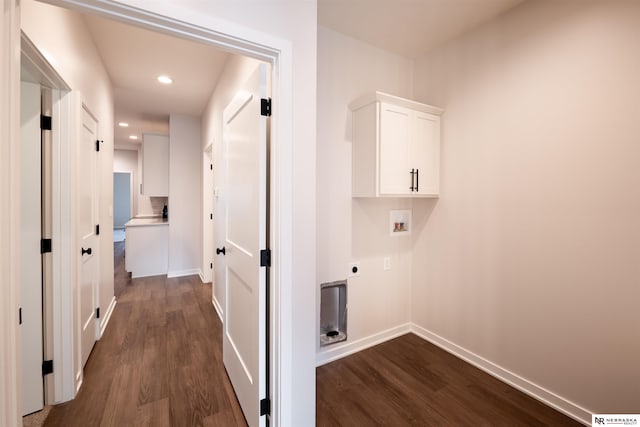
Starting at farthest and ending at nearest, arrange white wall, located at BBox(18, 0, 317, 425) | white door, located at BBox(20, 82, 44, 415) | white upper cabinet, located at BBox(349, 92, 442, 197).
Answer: white upper cabinet, located at BBox(349, 92, 442, 197) < white door, located at BBox(20, 82, 44, 415) < white wall, located at BBox(18, 0, 317, 425)

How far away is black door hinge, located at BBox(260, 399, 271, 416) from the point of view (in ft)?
4.87

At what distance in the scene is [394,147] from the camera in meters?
2.29

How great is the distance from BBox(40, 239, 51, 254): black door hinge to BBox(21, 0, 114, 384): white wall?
102cm

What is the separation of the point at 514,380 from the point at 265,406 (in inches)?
71.5

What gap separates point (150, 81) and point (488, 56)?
351cm

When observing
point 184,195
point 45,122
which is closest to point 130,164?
point 184,195

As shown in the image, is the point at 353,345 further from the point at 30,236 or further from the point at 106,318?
the point at 106,318

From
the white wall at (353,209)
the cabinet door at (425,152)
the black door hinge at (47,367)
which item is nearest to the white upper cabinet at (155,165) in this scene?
the black door hinge at (47,367)

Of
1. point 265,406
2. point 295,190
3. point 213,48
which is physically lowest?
point 265,406

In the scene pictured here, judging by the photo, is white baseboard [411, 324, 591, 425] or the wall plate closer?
white baseboard [411, 324, 591, 425]

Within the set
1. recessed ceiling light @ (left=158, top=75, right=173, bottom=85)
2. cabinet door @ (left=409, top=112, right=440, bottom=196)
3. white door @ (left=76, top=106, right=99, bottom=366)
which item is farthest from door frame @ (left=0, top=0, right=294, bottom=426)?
recessed ceiling light @ (left=158, top=75, right=173, bottom=85)

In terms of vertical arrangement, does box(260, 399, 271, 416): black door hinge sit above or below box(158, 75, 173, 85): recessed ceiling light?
below

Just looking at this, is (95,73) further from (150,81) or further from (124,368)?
(124,368)

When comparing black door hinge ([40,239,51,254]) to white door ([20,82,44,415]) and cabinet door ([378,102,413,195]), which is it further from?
cabinet door ([378,102,413,195])
